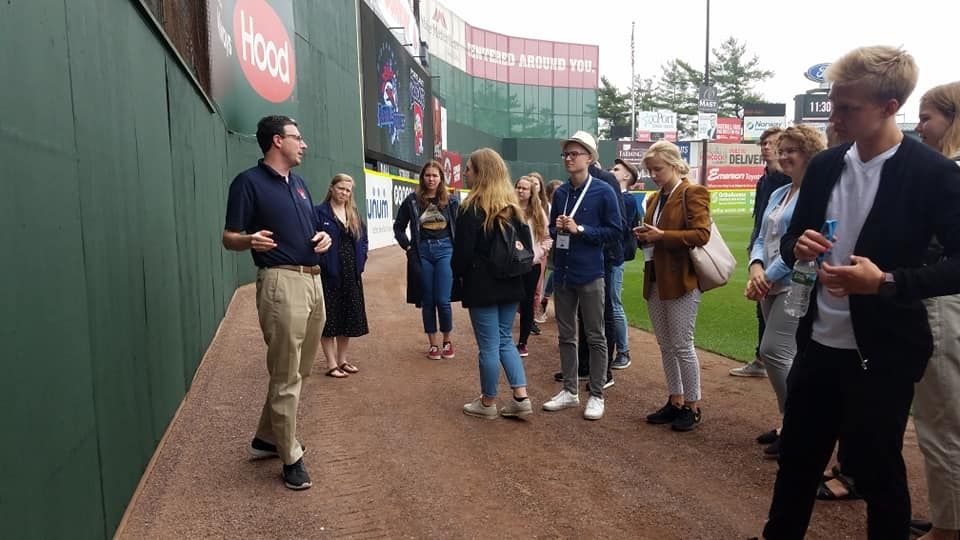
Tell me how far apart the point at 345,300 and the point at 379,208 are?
578 inches

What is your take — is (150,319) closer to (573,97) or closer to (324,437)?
(324,437)

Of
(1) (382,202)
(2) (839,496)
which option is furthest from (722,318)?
(1) (382,202)

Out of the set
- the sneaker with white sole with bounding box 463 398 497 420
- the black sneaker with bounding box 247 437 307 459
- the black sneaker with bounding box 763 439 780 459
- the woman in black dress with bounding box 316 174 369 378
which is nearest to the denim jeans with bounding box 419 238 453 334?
the woman in black dress with bounding box 316 174 369 378

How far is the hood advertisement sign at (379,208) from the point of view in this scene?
1959cm

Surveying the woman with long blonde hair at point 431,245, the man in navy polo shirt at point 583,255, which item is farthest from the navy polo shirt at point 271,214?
the woman with long blonde hair at point 431,245

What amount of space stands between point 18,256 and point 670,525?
3.00m

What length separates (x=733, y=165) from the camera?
53.3 metres

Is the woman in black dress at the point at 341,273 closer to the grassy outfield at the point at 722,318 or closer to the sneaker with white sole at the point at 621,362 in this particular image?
the sneaker with white sole at the point at 621,362

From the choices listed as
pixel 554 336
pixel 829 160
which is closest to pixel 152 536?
pixel 829 160

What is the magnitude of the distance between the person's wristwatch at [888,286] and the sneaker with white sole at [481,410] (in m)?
3.21

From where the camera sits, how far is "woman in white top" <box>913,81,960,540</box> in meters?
2.64

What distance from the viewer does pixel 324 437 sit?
175 inches

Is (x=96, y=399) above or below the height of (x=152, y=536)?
above

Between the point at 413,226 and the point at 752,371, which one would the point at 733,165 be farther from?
the point at 413,226
